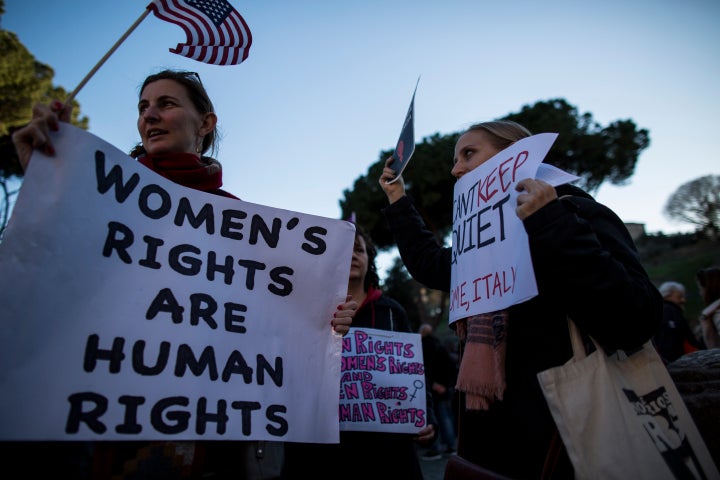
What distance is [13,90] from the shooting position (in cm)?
1445

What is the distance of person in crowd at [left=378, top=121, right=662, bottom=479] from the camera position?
1288 mm

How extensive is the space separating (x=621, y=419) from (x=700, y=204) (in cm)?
3703

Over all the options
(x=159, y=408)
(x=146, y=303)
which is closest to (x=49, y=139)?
(x=146, y=303)

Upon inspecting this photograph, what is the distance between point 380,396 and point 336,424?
0.97 meters

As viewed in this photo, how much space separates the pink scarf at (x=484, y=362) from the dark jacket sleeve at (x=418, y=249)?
0.58 meters

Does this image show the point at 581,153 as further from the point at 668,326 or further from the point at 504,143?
the point at 504,143

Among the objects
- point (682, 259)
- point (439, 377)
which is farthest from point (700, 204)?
point (439, 377)

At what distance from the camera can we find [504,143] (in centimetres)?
202

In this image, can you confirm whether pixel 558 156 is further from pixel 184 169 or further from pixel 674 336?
pixel 184 169

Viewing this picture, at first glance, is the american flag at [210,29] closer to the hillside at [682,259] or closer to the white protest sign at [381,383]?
the white protest sign at [381,383]

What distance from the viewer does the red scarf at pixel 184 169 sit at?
5.37 ft

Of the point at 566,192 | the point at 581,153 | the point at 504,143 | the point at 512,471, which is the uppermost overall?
the point at 581,153

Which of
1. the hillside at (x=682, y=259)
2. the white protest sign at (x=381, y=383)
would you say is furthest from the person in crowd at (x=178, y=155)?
the hillside at (x=682, y=259)

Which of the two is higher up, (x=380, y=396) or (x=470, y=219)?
(x=470, y=219)
